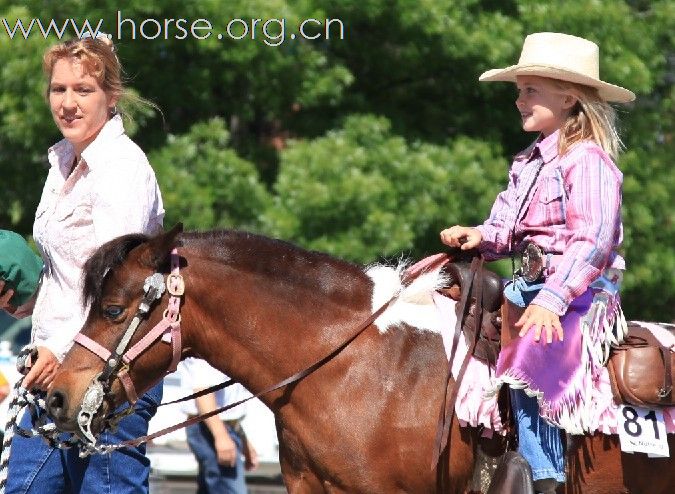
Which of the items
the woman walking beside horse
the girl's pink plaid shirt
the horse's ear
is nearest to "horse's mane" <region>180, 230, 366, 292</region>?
the horse's ear

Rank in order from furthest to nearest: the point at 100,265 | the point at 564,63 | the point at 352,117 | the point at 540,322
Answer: the point at 352,117 → the point at 564,63 → the point at 100,265 → the point at 540,322

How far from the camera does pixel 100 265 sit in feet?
15.5

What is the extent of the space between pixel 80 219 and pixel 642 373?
2.27 meters

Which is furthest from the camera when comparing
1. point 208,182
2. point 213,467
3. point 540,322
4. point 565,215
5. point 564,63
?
point 208,182

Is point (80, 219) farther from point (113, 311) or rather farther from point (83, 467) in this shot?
point (83, 467)

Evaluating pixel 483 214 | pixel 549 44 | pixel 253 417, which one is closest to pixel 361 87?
pixel 483 214

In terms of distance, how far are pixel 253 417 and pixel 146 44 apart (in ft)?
11.2

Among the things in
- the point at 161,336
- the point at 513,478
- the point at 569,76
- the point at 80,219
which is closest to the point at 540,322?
the point at 513,478

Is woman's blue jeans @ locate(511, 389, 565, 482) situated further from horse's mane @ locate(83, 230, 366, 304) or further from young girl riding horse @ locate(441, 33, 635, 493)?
horse's mane @ locate(83, 230, 366, 304)

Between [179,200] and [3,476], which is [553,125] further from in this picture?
[179,200]

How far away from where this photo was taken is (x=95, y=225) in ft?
16.1

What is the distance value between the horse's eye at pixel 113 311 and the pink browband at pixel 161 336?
113 millimetres

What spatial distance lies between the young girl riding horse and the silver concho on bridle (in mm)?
1223

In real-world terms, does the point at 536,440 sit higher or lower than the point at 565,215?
lower
